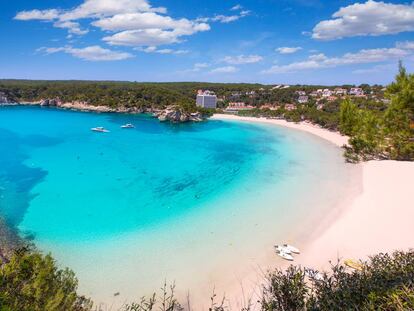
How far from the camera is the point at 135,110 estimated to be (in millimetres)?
89750

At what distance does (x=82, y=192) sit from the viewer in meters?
23.1

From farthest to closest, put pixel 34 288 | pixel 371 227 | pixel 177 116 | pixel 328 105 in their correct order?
pixel 328 105
pixel 177 116
pixel 371 227
pixel 34 288

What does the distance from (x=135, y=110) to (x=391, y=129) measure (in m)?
74.6

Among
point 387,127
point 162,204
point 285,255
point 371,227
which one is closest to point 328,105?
point 387,127

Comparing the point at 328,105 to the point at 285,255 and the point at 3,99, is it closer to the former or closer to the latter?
the point at 285,255

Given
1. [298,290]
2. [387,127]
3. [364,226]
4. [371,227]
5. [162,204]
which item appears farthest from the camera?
[387,127]

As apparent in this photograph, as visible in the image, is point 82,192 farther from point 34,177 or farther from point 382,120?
point 382,120

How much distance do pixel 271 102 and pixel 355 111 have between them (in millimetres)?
64677

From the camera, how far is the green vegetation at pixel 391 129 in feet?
80.4

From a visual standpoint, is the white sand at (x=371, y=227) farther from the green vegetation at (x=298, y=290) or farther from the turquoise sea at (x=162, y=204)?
the green vegetation at (x=298, y=290)

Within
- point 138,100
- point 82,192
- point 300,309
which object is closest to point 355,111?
point 82,192

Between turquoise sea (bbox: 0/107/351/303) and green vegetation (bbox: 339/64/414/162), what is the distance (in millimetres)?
3140

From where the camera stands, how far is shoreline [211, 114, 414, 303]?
1366cm

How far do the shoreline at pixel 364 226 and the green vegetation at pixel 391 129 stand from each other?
11.8ft
